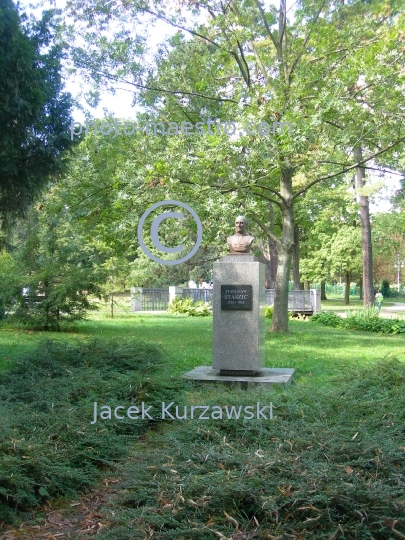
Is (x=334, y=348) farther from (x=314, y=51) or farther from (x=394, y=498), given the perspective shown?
(x=394, y=498)

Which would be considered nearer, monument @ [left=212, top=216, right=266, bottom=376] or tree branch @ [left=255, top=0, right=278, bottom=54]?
monument @ [left=212, top=216, right=266, bottom=376]

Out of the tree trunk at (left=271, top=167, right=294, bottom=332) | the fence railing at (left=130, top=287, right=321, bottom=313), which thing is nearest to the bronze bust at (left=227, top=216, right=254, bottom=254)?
the tree trunk at (left=271, top=167, right=294, bottom=332)

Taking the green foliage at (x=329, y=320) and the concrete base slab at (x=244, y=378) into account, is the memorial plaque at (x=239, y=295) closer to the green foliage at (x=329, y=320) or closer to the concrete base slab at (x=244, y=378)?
the concrete base slab at (x=244, y=378)

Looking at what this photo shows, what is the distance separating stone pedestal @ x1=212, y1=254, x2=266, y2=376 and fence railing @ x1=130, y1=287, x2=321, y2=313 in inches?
611

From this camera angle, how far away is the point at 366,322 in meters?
18.0

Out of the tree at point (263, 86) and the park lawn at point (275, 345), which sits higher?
the tree at point (263, 86)

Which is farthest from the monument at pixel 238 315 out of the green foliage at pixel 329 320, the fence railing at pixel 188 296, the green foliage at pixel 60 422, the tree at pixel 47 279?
the fence railing at pixel 188 296

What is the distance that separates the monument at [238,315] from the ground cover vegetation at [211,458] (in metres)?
0.78

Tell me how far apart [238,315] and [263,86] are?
6598mm

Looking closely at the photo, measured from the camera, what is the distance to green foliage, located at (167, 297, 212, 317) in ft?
72.8

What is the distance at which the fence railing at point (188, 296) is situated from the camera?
2398 cm

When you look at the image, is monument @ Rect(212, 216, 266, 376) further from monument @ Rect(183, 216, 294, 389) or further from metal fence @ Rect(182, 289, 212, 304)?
metal fence @ Rect(182, 289, 212, 304)

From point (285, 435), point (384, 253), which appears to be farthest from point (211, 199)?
point (384, 253)

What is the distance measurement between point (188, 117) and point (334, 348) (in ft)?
18.7
